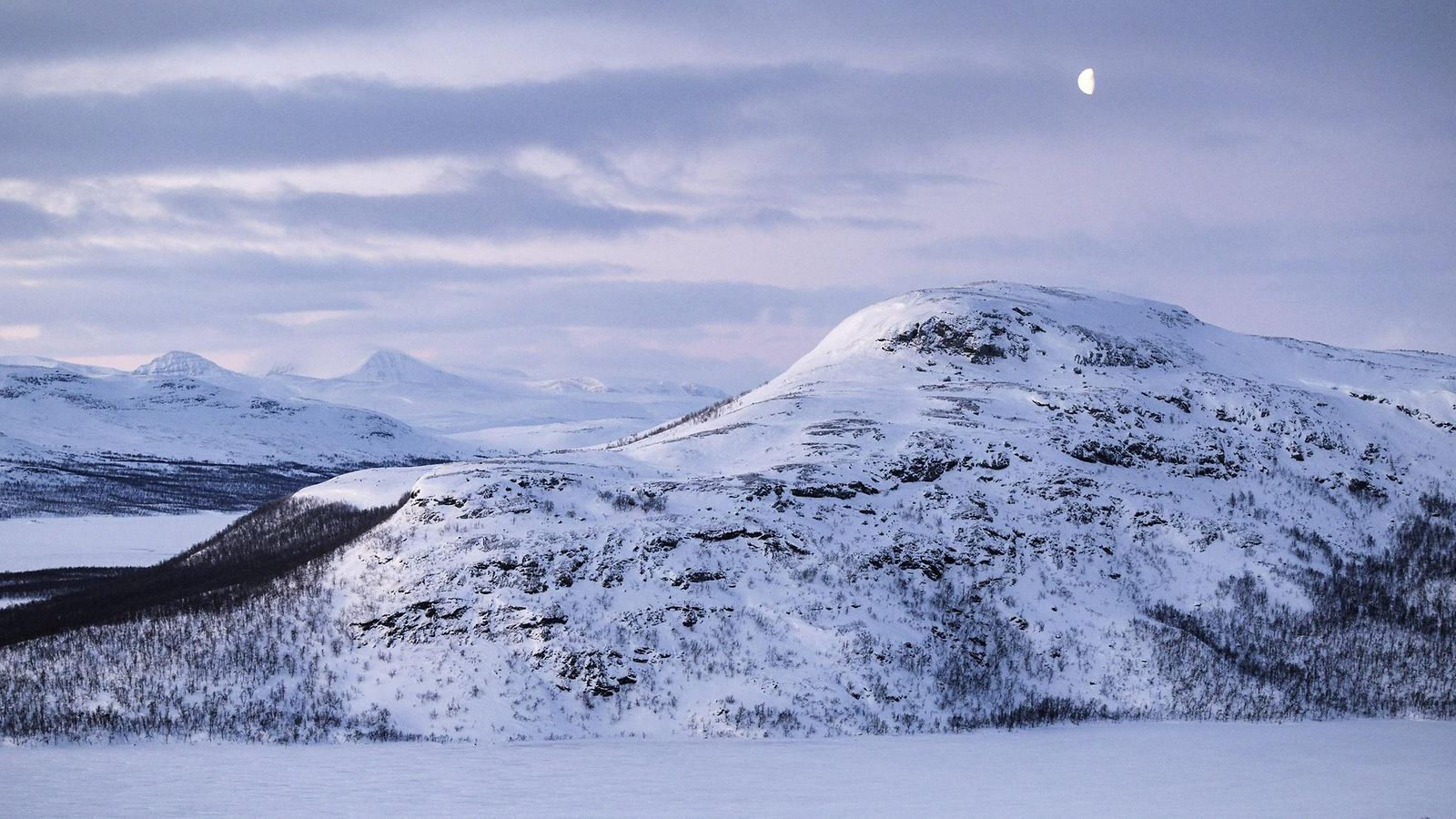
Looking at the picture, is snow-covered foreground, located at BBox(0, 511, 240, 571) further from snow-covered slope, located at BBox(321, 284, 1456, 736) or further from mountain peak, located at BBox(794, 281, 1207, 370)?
mountain peak, located at BBox(794, 281, 1207, 370)

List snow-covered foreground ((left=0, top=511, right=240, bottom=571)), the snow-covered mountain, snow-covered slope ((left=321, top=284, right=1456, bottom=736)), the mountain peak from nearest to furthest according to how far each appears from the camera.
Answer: the snow-covered mountain, snow-covered slope ((left=321, top=284, right=1456, bottom=736)), the mountain peak, snow-covered foreground ((left=0, top=511, right=240, bottom=571))

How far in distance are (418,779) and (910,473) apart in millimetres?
41010

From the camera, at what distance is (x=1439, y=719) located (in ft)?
178

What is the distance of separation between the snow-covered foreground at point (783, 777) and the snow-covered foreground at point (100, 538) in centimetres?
8310

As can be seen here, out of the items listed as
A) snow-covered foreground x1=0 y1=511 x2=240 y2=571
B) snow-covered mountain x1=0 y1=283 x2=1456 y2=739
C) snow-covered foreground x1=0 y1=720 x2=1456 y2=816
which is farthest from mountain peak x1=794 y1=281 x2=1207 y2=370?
snow-covered foreground x1=0 y1=511 x2=240 y2=571

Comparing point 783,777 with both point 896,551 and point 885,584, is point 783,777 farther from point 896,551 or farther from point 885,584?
point 896,551

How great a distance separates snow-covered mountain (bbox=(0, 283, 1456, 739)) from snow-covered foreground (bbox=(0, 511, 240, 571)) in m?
49.7

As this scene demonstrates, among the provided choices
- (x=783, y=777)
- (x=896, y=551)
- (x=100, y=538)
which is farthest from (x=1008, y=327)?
(x=100, y=538)

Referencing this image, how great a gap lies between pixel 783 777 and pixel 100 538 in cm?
Answer: 12894

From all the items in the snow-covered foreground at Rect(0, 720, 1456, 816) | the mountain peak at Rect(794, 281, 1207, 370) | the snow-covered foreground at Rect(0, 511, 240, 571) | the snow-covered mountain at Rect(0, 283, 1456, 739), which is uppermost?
the mountain peak at Rect(794, 281, 1207, 370)

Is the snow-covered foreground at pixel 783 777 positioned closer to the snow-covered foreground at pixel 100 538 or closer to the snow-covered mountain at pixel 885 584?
the snow-covered mountain at pixel 885 584

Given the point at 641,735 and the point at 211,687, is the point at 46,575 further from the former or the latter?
the point at 641,735

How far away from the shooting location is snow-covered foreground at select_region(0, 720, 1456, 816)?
114 feet

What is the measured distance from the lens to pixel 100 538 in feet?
456
